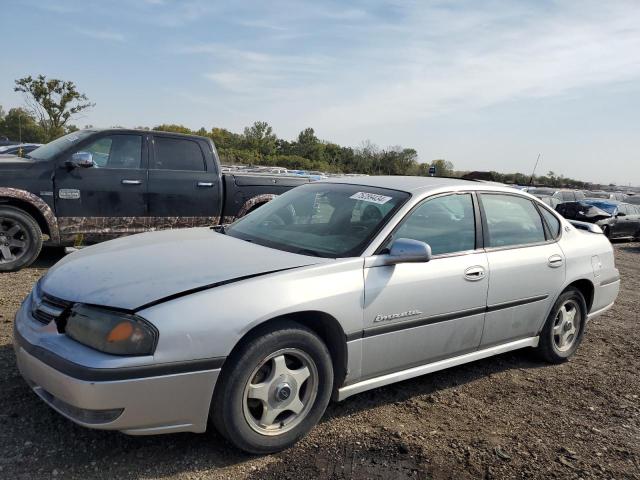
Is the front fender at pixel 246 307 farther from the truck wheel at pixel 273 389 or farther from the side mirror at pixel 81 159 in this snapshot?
the side mirror at pixel 81 159

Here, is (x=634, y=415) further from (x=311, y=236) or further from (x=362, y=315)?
(x=311, y=236)

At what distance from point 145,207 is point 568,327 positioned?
17.3ft

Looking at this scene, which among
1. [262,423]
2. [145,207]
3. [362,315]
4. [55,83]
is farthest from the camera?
[55,83]

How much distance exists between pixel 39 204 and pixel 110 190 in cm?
84

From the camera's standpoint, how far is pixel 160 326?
2535 mm

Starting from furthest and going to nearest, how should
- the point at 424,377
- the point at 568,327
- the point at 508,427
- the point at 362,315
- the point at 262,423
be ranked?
the point at 568,327, the point at 424,377, the point at 508,427, the point at 362,315, the point at 262,423

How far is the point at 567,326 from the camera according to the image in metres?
4.73

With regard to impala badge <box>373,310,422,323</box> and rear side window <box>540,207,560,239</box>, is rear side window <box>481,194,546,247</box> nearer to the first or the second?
rear side window <box>540,207,560,239</box>

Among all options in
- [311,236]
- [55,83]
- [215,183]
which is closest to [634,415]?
[311,236]

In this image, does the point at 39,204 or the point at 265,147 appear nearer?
the point at 39,204

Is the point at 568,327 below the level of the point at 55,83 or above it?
below

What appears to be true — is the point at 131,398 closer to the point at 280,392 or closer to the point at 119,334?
the point at 119,334

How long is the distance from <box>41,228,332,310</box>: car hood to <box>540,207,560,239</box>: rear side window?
8.12ft

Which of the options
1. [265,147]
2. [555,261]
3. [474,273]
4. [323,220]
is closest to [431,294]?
[474,273]
